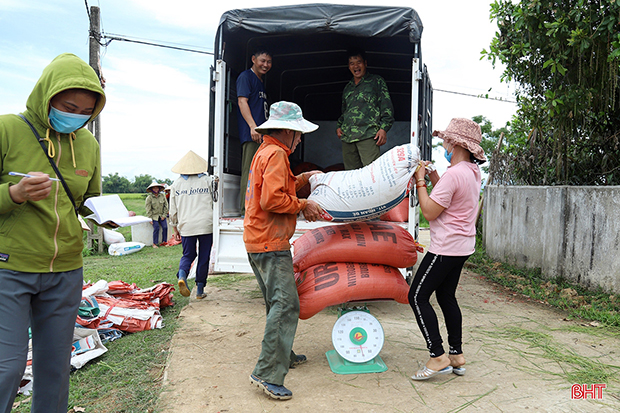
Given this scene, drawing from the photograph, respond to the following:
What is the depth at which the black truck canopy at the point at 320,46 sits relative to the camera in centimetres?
439

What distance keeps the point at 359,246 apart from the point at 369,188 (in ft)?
1.76

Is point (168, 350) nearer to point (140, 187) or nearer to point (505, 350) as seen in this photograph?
point (505, 350)

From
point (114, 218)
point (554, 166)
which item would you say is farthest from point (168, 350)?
point (554, 166)

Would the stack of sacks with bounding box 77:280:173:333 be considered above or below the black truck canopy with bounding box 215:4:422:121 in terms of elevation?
below

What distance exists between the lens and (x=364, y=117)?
4.95m

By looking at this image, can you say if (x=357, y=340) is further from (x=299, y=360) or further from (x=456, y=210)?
(x=456, y=210)

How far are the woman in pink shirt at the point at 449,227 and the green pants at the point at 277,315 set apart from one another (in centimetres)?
85

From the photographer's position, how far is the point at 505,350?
3566 millimetres

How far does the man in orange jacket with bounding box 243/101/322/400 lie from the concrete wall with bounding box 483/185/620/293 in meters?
3.97

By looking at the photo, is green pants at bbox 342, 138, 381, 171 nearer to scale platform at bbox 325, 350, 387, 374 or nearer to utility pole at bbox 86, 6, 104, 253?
scale platform at bbox 325, 350, 387, 374

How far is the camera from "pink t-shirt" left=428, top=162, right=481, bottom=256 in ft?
9.30

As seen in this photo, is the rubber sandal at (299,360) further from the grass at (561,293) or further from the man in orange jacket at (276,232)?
the grass at (561,293)

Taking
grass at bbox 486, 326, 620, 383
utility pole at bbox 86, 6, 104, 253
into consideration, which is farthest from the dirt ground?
utility pole at bbox 86, 6, 104, 253

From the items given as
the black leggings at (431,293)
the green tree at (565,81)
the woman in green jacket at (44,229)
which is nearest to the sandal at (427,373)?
the black leggings at (431,293)
